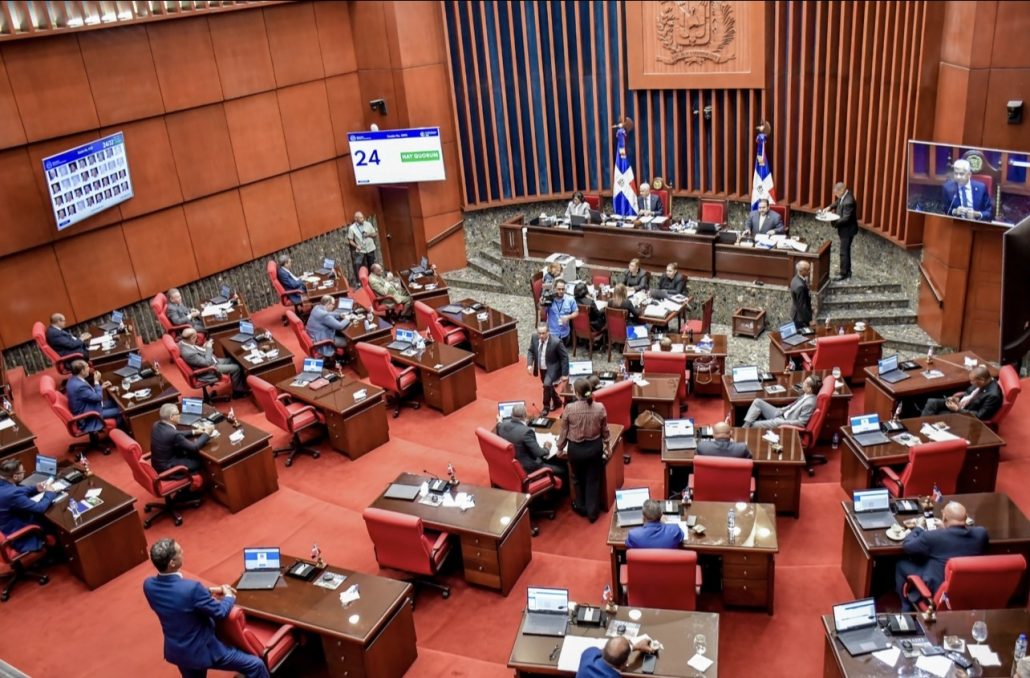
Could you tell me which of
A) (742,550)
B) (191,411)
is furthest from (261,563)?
(742,550)

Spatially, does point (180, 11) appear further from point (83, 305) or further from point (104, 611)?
point (104, 611)

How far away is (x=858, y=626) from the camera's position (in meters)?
5.05

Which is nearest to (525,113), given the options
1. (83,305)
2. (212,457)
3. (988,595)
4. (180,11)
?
(180,11)

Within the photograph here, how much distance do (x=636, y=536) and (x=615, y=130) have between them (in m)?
10.7

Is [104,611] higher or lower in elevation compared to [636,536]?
lower

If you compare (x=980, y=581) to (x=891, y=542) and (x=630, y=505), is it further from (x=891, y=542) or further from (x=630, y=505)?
(x=630, y=505)

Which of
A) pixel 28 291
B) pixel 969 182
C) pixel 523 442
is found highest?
pixel 969 182

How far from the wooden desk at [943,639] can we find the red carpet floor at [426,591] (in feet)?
2.49

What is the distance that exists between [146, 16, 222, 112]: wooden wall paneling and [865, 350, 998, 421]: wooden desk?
986 cm

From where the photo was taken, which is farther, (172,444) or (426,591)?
(172,444)

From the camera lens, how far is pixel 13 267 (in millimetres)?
10797

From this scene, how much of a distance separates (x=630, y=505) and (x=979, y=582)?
2.33 meters

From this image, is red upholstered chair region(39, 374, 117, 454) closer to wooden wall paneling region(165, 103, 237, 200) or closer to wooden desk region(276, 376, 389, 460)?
wooden desk region(276, 376, 389, 460)

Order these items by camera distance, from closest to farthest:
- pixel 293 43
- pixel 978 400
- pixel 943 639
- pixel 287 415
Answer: pixel 943 639, pixel 978 400, pixel 287 415, pixel 293 43
